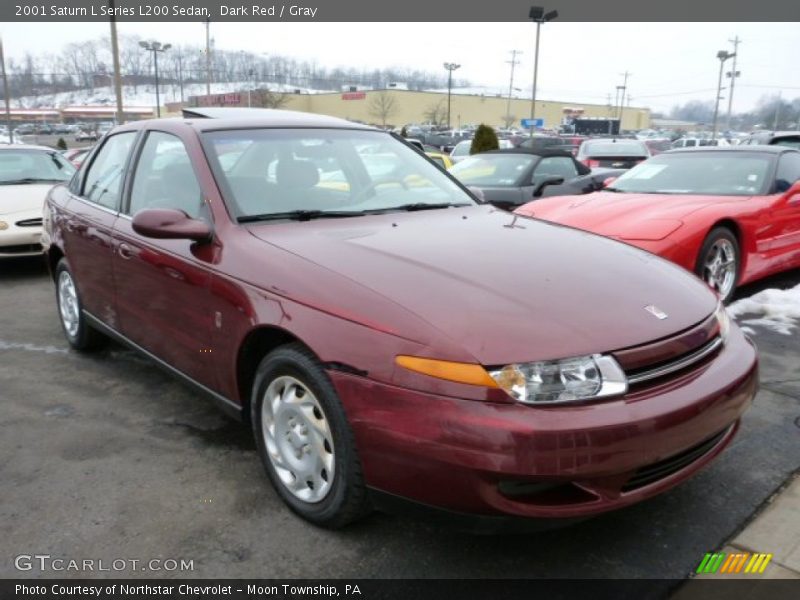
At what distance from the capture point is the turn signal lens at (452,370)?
1999 millimetres

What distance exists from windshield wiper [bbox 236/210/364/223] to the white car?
5.19 meters

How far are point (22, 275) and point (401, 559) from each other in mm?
6557

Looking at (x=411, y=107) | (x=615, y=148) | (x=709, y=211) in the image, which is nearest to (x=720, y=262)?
(x=709, y=211)

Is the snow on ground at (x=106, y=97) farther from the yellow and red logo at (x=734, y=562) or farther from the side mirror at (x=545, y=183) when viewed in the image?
the yellow and red logo at (x=734, y=562)

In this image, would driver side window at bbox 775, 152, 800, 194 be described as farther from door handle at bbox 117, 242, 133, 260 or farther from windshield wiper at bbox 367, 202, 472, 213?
door handle at bbox 117, 242, 133, 260

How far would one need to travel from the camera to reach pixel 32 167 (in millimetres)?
8375

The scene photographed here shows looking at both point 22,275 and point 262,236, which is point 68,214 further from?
point 22,275

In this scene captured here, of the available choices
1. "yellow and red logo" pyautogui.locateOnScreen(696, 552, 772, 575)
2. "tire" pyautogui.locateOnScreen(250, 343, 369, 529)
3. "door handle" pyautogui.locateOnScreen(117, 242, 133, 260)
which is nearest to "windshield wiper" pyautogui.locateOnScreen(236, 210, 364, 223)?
"tire" pyautogui.locateOnScreen(250, 343, 369, 529)

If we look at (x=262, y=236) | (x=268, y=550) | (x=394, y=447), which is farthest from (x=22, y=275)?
(x=394, y=447)

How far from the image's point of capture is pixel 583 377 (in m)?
2.04

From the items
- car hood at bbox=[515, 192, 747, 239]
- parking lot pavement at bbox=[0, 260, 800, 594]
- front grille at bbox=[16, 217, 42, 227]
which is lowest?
parking lot pavement at bbox=[0, 260, 800, 594]

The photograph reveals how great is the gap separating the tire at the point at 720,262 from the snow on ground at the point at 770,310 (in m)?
0.15

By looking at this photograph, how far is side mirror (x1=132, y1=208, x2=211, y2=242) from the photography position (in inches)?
111

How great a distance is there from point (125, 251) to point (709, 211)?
4121mm
